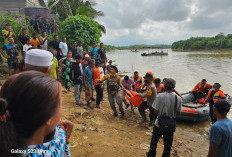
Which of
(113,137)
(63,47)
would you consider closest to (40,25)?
(63,47)

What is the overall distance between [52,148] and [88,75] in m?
4.88

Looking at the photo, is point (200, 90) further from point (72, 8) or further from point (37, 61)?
Answer: point (72, 8)

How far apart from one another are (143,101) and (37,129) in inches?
193

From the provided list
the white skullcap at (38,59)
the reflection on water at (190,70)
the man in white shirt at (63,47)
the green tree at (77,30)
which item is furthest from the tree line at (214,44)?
the white skullcap at (38,59)

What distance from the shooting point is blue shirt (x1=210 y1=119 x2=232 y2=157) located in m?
2.03

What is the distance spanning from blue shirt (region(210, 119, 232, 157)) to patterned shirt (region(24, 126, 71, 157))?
196 cm

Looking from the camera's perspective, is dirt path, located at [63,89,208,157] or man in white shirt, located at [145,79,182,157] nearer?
man in white shirt, located at [145,79,182,157]

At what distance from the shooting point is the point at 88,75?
18.9 feet

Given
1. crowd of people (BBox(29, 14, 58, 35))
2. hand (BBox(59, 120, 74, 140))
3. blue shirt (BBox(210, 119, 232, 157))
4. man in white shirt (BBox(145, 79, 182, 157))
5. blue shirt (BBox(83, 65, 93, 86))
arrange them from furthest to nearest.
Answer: crowd of people (BBox(29, 14, 58, 35)) < blue shirt (BBox(83, 65, 93, 86)) < man in white shirt (BBox(145, 79, 182, 157)) < blue shirt (BBox(210, 119, 232, 157)) < hand (BBox(59, 120, 74, 140))

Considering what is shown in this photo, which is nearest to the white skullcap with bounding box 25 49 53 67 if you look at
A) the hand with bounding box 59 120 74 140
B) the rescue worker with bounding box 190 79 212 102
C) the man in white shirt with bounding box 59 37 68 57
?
the hand with bounding box 59 120 74 140

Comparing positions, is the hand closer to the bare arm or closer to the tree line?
the bare arm

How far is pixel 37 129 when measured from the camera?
0.86m

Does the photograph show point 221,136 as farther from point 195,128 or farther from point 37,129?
point 195,128

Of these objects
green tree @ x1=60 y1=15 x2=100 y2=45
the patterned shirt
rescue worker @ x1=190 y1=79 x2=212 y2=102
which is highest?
green tree @ x1=60 y1=15 x2=100 y2=45
